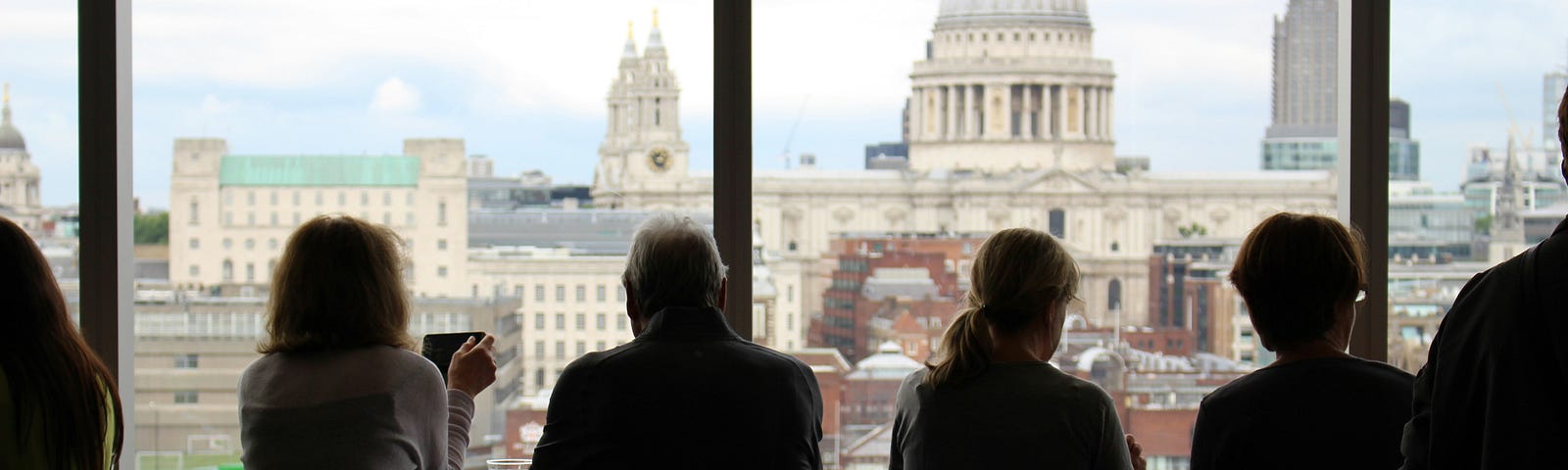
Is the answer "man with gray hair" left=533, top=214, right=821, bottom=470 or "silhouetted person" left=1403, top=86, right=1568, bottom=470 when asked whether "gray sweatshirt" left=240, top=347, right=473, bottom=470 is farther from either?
"silhouetted person" left=1403, top=86, right=1568, bottom=470

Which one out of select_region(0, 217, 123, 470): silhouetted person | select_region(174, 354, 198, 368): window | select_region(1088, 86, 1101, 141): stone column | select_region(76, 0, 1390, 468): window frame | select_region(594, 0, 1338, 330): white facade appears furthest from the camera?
select_region(1088, 86, 1101, 141): stone column

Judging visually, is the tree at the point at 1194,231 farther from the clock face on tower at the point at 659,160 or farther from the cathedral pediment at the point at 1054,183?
the clock face on tower at the point at 659,160

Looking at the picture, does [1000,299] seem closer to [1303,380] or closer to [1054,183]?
[1303,380]

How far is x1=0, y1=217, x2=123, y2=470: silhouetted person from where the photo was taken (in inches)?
37.2

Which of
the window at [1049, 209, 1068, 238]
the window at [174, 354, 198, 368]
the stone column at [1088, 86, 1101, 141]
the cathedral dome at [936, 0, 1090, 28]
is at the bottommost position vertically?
the window at [174, 354, 198, 368]

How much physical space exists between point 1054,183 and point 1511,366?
116 feet

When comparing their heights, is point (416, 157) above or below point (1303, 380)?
above

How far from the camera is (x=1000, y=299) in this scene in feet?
3.55

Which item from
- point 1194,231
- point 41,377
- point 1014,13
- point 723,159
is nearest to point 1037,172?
point 1014,13

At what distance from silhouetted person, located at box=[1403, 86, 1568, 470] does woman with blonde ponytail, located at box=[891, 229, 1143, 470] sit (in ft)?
1.08

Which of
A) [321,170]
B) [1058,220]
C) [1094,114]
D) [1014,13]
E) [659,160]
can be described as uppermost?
[1014,13]

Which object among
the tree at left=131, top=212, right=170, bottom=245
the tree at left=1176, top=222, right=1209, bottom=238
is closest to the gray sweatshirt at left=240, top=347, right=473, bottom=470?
the tree at left=131, top=212, right=170, bottom=245

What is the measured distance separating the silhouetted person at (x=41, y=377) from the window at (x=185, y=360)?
24.7 meters

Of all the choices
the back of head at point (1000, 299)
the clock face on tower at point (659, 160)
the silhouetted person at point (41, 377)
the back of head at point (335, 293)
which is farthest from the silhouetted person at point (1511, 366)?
the clock face on tower at point (659, 160)
